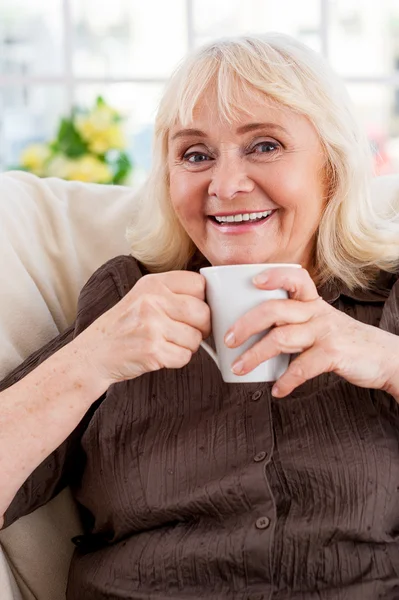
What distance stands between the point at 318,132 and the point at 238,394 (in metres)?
0.42

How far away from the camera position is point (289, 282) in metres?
1.06

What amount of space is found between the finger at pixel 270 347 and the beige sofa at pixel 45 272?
54 cm

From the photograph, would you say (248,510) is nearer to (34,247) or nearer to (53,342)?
(53,342)

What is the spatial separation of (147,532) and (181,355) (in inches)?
13.8

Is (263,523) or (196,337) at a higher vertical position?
(196,337)

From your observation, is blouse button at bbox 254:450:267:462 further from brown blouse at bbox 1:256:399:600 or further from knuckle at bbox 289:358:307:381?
knuckle at bbox 289:358:307:381

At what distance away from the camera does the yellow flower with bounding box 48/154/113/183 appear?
2.93 meters

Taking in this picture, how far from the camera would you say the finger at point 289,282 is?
104cm

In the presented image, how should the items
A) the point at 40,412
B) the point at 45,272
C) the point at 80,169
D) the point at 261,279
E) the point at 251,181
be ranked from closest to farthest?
1. the point at 261,279
2. the point at 40,412
3. the point at 251,181
4. the point at 45,272
5. the point at 80,169

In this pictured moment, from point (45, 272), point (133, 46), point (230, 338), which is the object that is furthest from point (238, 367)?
point (133, 46)

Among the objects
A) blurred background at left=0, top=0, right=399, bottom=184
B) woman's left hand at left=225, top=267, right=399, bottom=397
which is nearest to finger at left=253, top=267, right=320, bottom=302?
woman's left hand at left=225, top=267, right=399, bottom=397

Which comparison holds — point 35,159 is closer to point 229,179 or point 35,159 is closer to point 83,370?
point 229,179

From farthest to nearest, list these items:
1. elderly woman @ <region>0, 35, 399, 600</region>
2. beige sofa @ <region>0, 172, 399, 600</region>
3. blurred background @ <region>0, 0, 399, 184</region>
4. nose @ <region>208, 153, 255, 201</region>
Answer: blurred background @ <region>0, 0, 399, 184</region>
beige sofa @ <region>0, 172, 399, 600</region>
nose @ <region>208, 153, 255, 201</region>
elderly woman @ <region>0, 35, 399, 600</region>

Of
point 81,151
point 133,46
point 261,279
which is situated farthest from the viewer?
point 133,46
